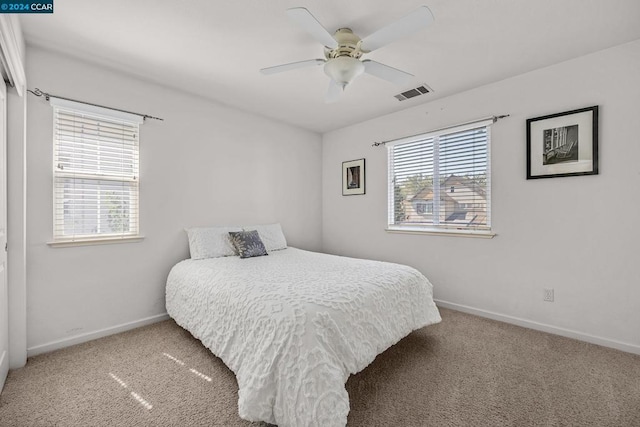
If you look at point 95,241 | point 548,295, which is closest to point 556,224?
point 548,295

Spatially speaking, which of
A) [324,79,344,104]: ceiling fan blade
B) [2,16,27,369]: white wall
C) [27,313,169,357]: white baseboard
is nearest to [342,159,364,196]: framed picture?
[324,79,344,104]: ceiling fan blade

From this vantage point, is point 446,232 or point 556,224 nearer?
point 556,224

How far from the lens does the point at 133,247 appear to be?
2686 millimetres

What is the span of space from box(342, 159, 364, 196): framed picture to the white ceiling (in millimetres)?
1297

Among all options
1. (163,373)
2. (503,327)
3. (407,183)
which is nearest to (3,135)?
(163,373)

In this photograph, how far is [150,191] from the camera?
278cm

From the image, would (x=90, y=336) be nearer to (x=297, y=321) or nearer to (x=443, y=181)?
(x=297, y=321)

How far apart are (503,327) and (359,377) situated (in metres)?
1.71

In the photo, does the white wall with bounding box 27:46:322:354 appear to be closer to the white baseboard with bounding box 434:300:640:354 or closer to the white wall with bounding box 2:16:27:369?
the white wall with bounding box 2:16:27:369

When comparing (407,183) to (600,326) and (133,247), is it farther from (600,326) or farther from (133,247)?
(133,247)

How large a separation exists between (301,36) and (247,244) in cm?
202

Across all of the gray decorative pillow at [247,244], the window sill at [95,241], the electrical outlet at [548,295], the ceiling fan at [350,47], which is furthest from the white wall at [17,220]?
the electrical outlet at [548,295]

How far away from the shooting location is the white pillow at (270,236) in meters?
3.46

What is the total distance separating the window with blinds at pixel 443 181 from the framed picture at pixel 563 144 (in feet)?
1.30
